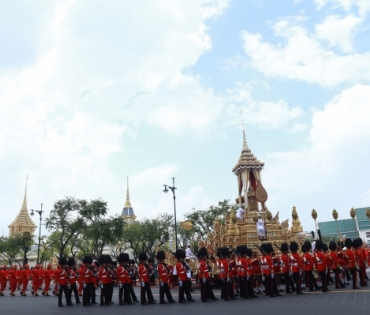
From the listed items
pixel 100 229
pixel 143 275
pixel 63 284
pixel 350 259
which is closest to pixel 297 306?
pixel 350 259

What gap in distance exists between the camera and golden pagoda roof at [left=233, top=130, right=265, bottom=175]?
2688cm

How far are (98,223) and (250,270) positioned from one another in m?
26.5

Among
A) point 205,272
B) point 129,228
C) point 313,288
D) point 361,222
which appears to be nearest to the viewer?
point 205,272

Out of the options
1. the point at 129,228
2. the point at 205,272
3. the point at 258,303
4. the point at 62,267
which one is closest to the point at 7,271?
the point at 62,267

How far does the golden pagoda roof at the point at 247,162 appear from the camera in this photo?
26875 millimetres

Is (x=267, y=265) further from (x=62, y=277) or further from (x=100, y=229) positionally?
(x=100, y=229)

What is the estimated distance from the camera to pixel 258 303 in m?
11.1

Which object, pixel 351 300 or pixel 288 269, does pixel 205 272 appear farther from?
pixel 351 300

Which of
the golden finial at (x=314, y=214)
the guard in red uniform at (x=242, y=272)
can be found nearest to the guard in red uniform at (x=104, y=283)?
the guard in red uniform at (x=242, y=272)

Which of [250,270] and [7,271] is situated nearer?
[250,270]

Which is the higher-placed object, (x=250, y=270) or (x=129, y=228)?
(x=129, y=228)

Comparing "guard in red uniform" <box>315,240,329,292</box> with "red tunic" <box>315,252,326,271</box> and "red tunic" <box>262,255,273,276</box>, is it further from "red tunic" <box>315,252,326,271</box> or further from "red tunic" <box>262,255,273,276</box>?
"red tunic" <box>262,255,273,276</box>

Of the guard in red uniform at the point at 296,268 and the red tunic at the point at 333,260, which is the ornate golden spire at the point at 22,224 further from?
the red tunic at the point at 333,260

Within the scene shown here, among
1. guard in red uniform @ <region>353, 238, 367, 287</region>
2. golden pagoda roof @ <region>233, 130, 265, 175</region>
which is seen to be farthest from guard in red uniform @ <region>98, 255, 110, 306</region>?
golden pagoda roof @ <region>233, 130, 265, 175</region>
